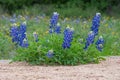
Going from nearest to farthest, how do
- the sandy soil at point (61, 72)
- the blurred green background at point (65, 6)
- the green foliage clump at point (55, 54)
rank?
1. the sandy soil at point (61, 72)
2. the green foliage clump at point (55, 54)
3. the blurred green background at point (65, 6)

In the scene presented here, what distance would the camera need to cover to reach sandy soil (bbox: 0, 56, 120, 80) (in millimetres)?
6906

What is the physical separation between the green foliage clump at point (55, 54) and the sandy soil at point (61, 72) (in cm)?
16

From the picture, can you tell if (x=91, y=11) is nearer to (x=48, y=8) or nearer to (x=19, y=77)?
(x=48, y=8)

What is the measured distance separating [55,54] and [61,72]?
100 centimetres

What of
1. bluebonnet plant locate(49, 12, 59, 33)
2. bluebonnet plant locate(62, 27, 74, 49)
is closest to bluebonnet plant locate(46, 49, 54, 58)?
bluebonnet plant locate(62, 27, 74, 49)

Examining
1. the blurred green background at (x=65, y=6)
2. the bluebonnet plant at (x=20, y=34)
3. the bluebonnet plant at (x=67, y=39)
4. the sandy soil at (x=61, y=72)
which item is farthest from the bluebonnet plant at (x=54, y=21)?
the blurred green background at (x=65, y=6)

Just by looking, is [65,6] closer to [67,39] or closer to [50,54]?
[67,39]

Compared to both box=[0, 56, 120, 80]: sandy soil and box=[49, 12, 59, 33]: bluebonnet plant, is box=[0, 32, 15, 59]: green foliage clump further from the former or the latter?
box=[0, 56, 120, 80]: sandy soil

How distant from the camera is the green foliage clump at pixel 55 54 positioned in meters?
8.23

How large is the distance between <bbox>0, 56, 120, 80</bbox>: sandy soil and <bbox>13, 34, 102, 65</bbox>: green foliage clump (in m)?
0.16

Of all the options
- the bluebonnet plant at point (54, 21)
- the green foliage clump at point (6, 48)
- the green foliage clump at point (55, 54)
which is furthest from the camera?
the green foliage clump at point (6, 48)

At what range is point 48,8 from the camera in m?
24.0

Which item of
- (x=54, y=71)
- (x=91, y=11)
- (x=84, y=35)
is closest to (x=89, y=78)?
(x=54, y=71)

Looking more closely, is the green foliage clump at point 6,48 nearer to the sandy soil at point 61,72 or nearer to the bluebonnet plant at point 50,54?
Answer: the sandy soil at point 61,72
